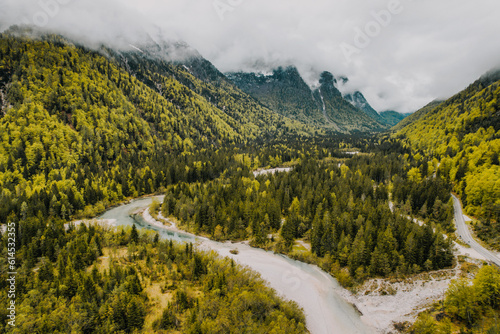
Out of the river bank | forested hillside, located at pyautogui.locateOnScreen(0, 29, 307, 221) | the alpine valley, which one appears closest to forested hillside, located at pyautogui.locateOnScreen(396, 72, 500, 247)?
the alpine valley

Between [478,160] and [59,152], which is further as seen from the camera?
[59,152]

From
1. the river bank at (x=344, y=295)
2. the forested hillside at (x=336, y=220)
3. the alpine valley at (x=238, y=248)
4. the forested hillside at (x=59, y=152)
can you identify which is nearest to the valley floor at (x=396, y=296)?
the river bank at (x=344, y=295)

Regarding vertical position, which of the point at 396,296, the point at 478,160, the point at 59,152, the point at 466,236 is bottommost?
the point at 396,296

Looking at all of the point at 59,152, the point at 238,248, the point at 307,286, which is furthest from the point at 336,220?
the point at 59,152

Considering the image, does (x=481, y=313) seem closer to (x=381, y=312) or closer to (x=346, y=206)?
(x=381, y=312)

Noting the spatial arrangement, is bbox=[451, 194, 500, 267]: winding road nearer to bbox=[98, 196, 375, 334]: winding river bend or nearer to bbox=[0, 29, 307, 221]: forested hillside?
bbox=[98, 196, 375, 334]: winding river bend

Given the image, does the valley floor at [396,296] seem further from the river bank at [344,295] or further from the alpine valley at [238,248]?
the alpine valley at [238,248]

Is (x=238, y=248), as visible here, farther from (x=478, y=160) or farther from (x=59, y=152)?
(x=59, y=152)
